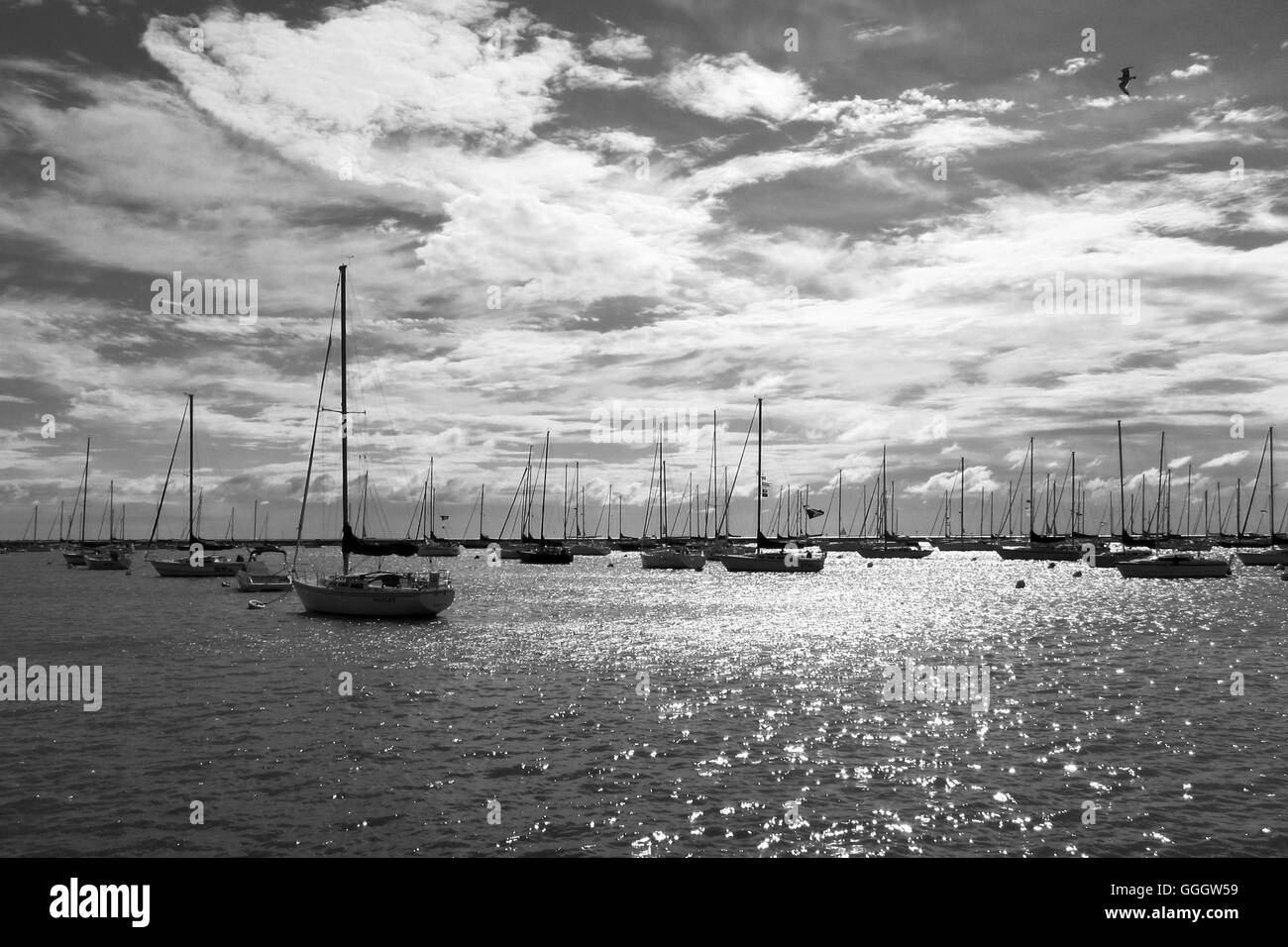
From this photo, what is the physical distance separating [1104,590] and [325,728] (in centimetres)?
9080

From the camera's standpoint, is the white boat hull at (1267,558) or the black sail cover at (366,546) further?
the white boat hull at (1267,558)

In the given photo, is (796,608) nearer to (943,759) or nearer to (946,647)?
(946,647)

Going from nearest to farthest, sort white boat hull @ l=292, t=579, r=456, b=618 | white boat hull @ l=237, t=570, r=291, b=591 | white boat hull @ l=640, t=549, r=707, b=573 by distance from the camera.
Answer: white boat hull @ l=292, t=579, r=456, b=618, white boat hull @ l=237, t=570, r=291, b=591, white boat hull @ l=640, t=549, r=707, b=573

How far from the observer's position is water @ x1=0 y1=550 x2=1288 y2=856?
16.5 metres

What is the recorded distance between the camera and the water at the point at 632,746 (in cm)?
1653

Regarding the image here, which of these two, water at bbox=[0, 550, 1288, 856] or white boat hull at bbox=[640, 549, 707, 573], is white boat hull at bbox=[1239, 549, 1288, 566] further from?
water at bbox=[0, 550, 1288, 856]

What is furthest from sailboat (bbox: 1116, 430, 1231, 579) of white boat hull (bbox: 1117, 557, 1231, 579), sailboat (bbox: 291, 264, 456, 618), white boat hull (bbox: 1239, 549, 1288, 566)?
sailboat (bbox: 291, 264, 456, 618)

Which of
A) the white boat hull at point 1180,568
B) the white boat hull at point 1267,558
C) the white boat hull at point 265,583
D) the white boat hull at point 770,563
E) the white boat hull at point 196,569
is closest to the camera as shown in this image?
the white boat hull at point 265,583

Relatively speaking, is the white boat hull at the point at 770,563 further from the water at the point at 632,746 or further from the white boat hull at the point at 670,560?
the water at the point at 632,746

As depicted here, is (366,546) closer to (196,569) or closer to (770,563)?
(196,569)

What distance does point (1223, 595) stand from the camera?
84.3m

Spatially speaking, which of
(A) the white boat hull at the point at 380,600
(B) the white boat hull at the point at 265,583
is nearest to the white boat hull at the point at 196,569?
(B) the white boat hull at the point at 265,583
